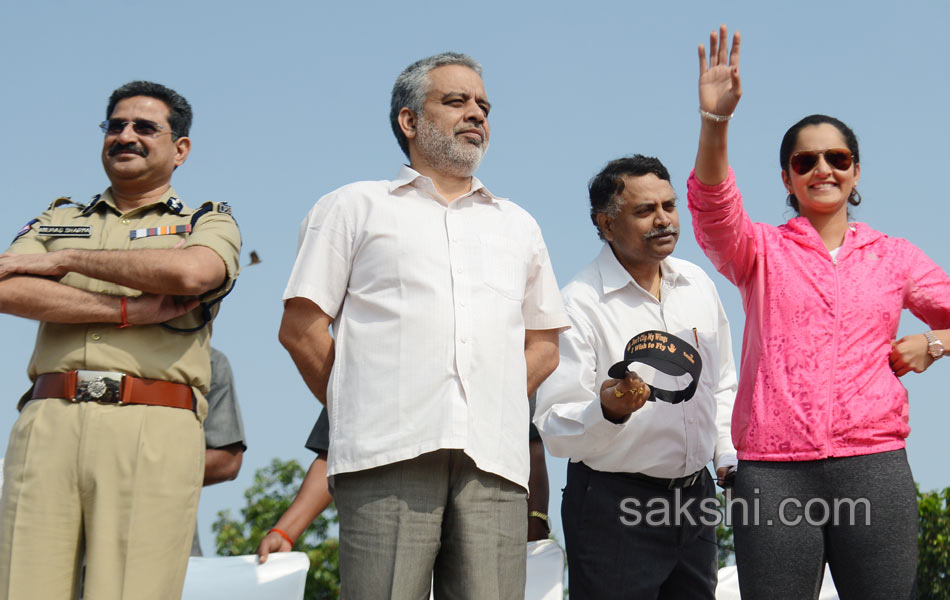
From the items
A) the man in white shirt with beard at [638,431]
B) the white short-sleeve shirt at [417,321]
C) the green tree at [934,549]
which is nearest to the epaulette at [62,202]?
the white short-sleeve shirt at [417,321]

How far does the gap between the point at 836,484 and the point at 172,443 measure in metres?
2.34

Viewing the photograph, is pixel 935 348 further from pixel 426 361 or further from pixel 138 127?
pixel 138 127

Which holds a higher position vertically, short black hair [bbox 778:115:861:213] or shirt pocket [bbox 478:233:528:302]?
short black hair [bbox 778:115:861:213]

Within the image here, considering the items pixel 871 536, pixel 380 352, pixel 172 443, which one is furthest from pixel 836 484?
pixel 172 443

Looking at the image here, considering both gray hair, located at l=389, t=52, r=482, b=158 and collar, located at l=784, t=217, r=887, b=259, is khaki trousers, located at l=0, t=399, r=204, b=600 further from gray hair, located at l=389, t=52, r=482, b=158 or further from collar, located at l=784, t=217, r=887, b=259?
collar, located at l=784, t=217, r=887, b=259

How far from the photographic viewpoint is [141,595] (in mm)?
3635

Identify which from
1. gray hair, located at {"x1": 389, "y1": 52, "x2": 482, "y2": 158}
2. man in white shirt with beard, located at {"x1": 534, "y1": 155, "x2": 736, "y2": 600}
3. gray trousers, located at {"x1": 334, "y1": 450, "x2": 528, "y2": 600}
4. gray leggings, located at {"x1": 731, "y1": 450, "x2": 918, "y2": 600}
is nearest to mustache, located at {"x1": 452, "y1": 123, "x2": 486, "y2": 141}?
gray hair, located at {"x1": 389, "y1": 52, "x2": 482, "y2": 158}

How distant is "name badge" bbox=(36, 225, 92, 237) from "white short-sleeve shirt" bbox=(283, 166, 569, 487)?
0.93 metres

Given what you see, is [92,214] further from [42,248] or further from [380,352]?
[380,352]

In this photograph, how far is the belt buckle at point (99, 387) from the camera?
12.3ft

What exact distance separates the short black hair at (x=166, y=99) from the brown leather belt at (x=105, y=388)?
1139mm

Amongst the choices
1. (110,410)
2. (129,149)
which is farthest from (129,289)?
(129,149)

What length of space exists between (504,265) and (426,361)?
51 cm

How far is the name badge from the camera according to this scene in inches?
162
